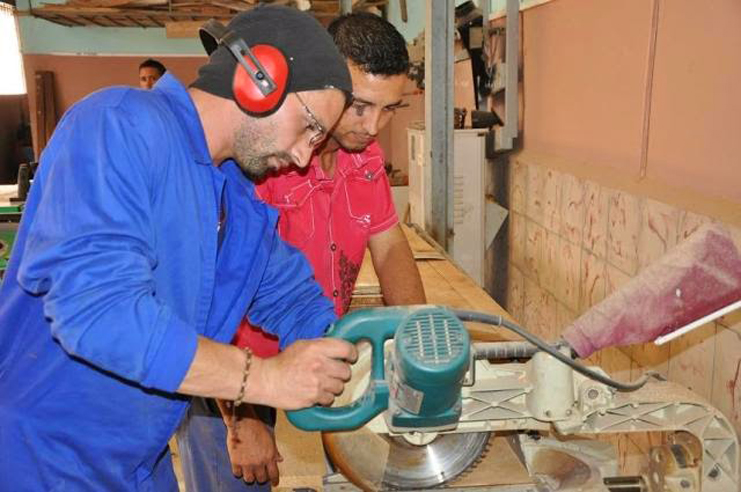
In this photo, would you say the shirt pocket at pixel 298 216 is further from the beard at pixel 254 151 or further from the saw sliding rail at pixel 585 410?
the saw sliding rail at pixel 585 410

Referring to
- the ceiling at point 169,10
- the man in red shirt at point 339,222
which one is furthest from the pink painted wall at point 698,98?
the ceiling at point 169,10

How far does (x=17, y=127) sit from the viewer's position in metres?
5.62

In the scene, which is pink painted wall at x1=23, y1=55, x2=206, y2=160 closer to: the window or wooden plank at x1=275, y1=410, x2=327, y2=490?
the window

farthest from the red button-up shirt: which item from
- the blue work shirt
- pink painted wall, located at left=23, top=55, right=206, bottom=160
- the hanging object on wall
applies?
the hanging object on wall

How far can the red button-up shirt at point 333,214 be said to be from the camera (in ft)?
6.23

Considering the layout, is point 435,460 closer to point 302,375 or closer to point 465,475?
point 465,475

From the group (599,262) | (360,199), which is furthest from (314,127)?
(599,262)

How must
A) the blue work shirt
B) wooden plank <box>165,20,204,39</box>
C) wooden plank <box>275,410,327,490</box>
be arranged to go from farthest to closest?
wooden plank <box>165,20,204,39</box> → wooden plank <box>275,410,327,490</box> → the blue work shirt

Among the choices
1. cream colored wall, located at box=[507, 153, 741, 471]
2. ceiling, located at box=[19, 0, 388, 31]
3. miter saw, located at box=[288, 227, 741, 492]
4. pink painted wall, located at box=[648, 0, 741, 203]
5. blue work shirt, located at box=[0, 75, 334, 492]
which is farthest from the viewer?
ceiling, located at box=[19, 0, 388, 31]

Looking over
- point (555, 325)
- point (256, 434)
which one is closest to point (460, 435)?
point (256, 434)

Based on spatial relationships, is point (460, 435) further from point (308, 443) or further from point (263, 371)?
→ point (308, 443)

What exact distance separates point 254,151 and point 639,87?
1.70 metres

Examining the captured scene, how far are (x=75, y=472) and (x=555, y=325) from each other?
255 cm

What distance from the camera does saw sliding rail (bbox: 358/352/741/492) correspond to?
1137 mm
